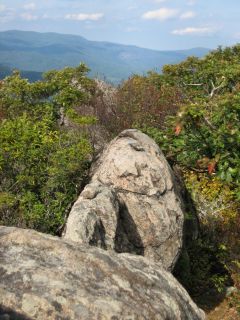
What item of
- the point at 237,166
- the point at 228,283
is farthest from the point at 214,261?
the point at 237,166

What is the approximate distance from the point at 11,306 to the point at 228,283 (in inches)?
528

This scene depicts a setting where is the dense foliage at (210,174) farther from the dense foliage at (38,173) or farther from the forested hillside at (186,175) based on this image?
the dense foliage at (38,173)

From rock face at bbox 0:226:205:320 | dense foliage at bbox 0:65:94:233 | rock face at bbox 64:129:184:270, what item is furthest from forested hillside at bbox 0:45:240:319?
rock face at bbox 0:226:205:320

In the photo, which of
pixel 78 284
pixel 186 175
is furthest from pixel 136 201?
pixel 78 284

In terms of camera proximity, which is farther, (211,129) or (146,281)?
(211,129)

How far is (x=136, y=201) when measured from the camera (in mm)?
12883

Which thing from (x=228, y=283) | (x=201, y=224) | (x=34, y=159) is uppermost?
(x=34, y=159)

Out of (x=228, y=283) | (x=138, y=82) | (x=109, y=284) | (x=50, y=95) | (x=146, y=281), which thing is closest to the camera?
(x=109, y=284)

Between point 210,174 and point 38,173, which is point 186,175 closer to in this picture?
point 210,174

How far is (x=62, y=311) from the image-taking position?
165 inches

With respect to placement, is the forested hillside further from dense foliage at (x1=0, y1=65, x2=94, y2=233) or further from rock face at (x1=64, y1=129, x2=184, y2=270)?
rock face at (x1=64, y1=129, x2=184, y2=270)

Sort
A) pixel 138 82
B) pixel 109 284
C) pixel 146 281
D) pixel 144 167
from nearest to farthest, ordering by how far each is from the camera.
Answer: pixel 109 284 < pixel 146 281 < pixel 144 167 < pixel 138 82

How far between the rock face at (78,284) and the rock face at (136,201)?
5658 mm

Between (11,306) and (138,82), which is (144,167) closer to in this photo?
(11,306)
